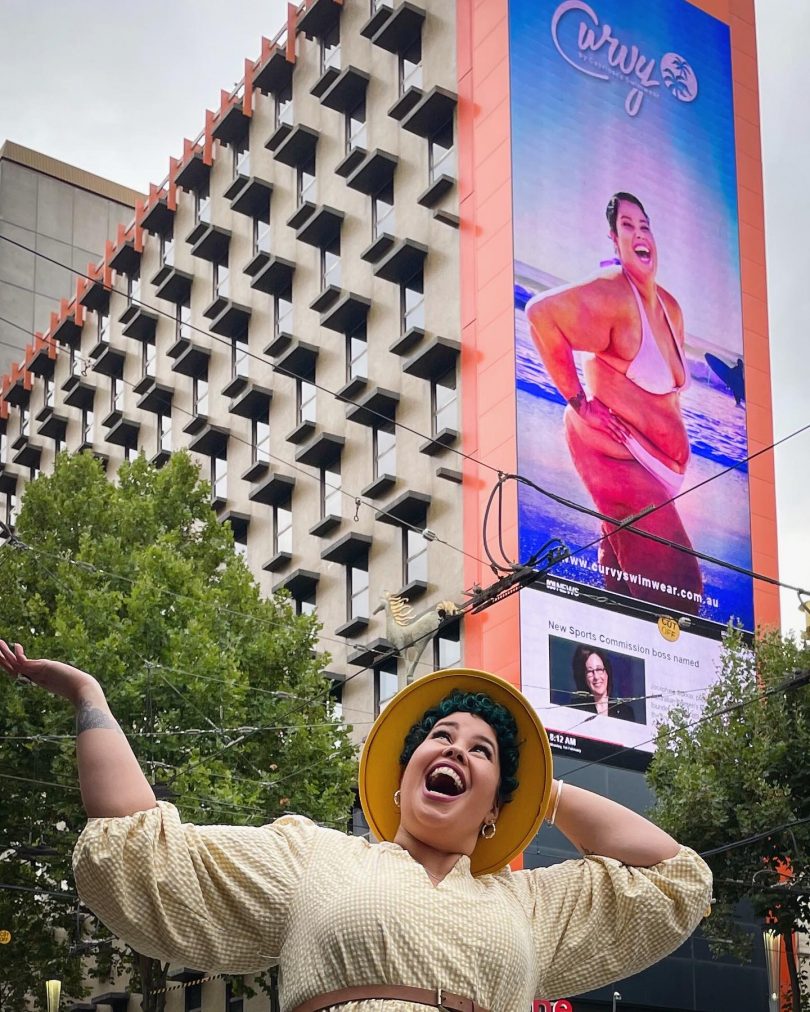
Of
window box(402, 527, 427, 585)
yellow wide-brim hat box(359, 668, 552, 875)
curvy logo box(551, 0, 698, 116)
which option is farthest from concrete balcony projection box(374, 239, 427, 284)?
yellow wide-brim hat box(359, 668, 552, 875)

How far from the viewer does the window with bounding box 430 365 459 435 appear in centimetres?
3994

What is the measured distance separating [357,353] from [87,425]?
16591 mm

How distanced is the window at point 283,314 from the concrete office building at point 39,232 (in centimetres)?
2118

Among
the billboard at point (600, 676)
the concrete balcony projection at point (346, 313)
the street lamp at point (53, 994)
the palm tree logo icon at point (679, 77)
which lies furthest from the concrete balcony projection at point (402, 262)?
the street lamp at point (53, 994)

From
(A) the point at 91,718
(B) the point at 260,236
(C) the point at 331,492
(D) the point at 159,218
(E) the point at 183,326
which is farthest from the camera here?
(D) the point at 159,218

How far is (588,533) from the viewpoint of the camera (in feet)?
127

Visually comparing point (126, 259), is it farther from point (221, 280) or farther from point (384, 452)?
point (384, 452)

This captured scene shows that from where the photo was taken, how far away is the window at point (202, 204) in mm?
51647

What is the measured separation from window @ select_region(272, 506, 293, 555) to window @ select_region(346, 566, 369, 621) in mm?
2896

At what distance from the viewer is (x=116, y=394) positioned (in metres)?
55.7

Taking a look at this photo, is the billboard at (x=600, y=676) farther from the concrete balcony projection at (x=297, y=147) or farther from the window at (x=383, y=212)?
the concrete balcony projection at (x=297, y=147)

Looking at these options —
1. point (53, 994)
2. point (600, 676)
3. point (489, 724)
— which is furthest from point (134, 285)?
point (489, 724)

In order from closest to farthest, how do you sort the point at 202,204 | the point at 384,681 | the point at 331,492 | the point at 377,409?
the point at 384,681 → the point at 377,409 → the point at 331,492 → the point at 202,204

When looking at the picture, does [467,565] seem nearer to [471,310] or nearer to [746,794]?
[471,310]
